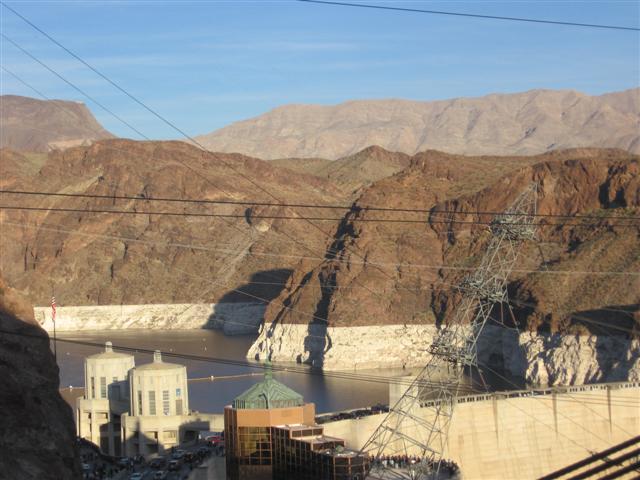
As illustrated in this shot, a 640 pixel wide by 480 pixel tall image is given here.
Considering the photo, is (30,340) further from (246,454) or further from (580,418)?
(580,418)

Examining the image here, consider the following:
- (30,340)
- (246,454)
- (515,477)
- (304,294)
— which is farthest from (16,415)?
(304,294)

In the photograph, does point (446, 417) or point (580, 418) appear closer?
point (446, 417)

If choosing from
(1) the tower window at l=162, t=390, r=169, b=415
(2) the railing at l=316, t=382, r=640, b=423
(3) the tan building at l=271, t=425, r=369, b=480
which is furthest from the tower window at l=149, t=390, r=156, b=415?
(3) the tan building at l=271, t=425, r=369, b=480

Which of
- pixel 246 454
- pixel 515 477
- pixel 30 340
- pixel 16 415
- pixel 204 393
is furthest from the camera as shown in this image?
pixel 204 393

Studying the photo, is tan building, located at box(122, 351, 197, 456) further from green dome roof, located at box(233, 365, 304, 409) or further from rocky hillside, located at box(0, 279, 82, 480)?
rocky hillside, located at box(0, 279, 82, 480)

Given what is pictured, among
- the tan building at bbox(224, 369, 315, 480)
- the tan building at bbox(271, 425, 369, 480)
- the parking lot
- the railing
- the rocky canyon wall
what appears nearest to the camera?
the tan building at bbox(271, 425, 369, 480)

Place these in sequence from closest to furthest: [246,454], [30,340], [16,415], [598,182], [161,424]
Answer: [16,415]
[30,340]
[246,454]
[161,424]
[598,182]
